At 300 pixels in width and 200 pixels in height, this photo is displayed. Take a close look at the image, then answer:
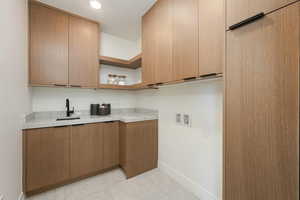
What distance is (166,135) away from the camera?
6.59ft

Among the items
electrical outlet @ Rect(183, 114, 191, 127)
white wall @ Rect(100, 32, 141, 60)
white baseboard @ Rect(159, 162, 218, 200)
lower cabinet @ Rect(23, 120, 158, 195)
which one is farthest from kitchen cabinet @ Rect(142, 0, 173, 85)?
white baseboard @ Rect(159, 162, 218, 200)

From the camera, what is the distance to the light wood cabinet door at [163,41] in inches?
58.2

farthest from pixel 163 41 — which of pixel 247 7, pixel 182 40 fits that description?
pixel 247 7

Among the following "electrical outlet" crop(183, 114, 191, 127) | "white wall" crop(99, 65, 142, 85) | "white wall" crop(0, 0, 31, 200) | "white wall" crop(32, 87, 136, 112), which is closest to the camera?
"white wall" crop(0, 0, 31, 200)

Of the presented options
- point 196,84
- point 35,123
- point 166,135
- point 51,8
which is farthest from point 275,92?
point 51,8

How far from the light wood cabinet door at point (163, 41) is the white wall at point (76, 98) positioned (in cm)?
128

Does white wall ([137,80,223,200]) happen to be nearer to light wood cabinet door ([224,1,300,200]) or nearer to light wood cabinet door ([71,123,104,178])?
light wood cabinet door ([224,1,300,200])

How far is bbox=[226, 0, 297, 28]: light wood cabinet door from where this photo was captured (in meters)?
0.64

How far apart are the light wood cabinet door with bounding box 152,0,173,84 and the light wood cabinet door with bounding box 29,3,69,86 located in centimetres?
136

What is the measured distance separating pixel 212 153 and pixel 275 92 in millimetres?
987

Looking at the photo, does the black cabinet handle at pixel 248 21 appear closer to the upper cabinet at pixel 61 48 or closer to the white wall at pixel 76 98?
the upper cabinet at pixel 61 48

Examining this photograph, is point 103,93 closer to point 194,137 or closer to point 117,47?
point 117,47

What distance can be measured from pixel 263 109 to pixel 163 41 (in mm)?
1280

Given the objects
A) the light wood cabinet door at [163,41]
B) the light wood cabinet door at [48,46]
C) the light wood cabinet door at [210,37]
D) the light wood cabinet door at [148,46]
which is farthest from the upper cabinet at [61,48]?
the light wood cabinet door at [210,37]
